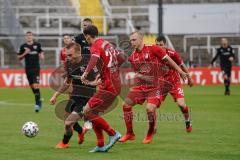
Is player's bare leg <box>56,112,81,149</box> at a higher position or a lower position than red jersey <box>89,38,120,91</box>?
lower

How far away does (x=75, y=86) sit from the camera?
48.5 ft

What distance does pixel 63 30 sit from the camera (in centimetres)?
4394

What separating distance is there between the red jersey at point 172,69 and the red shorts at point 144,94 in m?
0.76

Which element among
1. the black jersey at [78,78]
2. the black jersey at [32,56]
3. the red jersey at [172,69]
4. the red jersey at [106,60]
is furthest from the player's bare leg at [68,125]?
the black jersey at [32,56]

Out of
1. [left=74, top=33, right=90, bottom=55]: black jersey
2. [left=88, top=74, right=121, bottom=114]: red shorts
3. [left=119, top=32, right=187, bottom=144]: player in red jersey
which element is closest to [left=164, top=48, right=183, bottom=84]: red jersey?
[left=119, top=32, right=187, bottom=144]: player in red jersey

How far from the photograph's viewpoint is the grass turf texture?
43.8 feet

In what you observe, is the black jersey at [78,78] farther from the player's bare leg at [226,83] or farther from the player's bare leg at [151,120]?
the player's bare leg at [226,83]

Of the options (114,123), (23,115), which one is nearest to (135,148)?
(114,123)

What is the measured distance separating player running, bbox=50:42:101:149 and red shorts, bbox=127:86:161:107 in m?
1.01

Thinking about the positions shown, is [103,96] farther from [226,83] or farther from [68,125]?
[226,83]

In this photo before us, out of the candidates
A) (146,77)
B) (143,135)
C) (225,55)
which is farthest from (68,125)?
(225,55)

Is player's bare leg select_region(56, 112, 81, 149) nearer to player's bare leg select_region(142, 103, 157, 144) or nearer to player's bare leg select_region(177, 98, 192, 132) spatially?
player's bare leg select_region(142, 103, 157, 144)

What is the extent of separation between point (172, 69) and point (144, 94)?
1.36m

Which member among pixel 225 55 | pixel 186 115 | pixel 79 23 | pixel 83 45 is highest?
pixel 79 23
